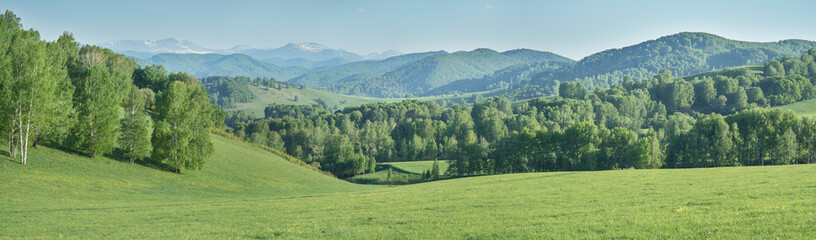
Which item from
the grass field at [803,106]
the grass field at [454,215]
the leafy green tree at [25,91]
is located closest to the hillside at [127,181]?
the grass field at [454,215]

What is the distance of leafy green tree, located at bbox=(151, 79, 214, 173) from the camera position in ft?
220

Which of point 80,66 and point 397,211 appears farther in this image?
point 80,66

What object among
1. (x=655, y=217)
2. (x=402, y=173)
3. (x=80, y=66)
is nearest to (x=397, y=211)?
(x=655, y=217)

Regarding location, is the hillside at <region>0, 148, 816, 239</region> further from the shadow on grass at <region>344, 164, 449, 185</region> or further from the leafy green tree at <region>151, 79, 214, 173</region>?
the shadow on grass at <region>344, 164, 449, 185</region>

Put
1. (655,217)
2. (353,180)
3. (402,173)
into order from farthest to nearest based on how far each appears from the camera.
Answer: (402,173) → (353,180) → (655,217)

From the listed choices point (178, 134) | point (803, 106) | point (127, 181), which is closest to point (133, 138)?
point (178, 134)

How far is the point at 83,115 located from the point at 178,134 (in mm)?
11831

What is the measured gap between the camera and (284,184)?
7512cm

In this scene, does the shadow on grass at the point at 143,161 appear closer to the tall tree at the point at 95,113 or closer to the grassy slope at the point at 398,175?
the tall tree at the point at 95,113

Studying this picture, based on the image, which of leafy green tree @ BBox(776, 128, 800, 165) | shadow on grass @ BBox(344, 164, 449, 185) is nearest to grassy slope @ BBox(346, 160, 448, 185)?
shadow on grass @ BBox(344, 164, 449, 185)

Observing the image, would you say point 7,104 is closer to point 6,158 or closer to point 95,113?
point 6,158

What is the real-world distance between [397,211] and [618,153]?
3169 inches

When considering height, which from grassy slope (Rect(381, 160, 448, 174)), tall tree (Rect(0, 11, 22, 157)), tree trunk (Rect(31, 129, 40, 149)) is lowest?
grassy slope (Rect(381, 160, 448, 174))

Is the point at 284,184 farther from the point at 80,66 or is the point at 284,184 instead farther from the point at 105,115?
the point at 80,66
